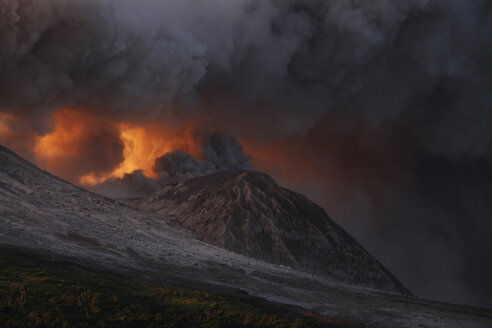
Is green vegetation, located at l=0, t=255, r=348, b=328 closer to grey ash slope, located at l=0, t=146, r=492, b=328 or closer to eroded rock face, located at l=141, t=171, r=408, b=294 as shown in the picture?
grey ash slope, located at l=0, t=146, r=492, b=328

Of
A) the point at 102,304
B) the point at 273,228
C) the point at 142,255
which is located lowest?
the point at 102,304

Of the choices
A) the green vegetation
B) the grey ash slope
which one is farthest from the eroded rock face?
the green vegetation

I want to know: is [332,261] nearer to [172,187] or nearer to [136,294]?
[172,187]

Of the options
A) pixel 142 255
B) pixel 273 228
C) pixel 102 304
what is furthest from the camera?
pixel 273 228

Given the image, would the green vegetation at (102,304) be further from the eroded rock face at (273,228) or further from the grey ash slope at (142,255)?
the eroded rock face at (273,228)

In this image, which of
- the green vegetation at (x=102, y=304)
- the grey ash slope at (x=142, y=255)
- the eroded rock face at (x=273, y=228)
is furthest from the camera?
the eroded rock face at (x=273, y=228)

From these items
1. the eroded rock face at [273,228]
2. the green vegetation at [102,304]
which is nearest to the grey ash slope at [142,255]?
the green vegetation at [102,304]

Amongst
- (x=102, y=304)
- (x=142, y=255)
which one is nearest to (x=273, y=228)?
(x=142, y=255)

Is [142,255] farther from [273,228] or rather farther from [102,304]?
[273,228]
